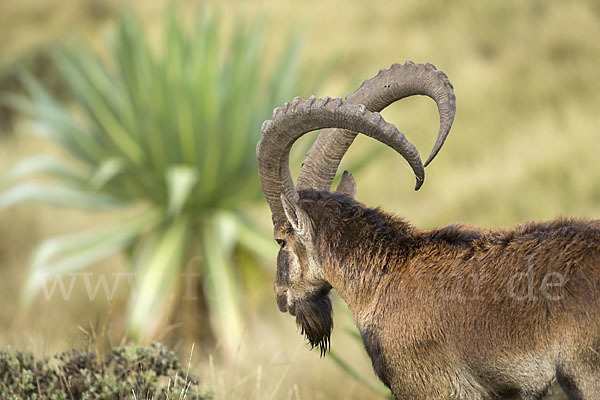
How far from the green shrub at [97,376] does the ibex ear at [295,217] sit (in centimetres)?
102

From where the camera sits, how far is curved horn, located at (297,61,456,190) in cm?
310

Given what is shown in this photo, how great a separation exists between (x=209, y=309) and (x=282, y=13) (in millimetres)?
14409

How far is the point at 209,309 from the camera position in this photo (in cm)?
804

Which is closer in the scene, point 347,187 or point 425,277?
point 425,277

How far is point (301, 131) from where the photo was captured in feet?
10.6

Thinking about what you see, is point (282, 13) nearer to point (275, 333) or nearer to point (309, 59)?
point (309, 59)

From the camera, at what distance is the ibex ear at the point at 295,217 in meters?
3.31

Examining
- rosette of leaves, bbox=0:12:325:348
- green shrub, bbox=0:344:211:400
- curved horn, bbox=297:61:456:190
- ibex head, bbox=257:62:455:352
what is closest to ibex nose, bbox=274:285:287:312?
ibex head, bbox=257:62:455:352

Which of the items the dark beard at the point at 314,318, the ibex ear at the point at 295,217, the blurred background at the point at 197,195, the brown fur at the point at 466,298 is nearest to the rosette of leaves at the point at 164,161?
the blurred background at the point at 197,195

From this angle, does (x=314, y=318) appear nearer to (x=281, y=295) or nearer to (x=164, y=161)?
(x=281, y=295)

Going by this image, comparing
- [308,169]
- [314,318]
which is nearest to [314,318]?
[314,318]

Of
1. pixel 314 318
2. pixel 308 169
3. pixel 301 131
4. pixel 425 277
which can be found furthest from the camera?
pixel 308 169

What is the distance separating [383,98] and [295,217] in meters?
0.71

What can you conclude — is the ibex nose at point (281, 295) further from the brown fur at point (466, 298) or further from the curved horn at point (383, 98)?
the curved horn at point (383, 98)
